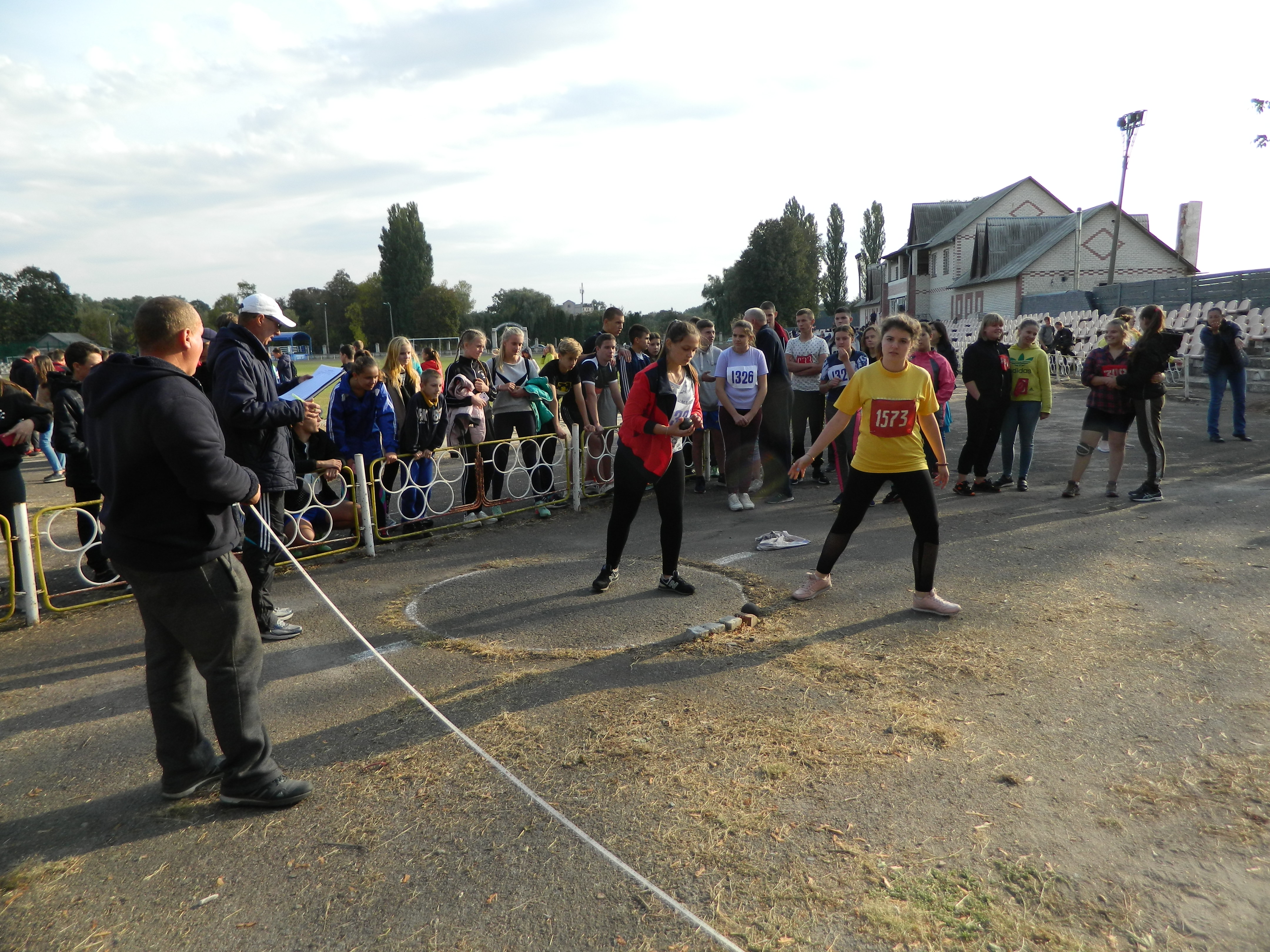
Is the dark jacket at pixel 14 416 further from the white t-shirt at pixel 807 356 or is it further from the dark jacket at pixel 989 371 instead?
the dark jacket at pixel 989 371

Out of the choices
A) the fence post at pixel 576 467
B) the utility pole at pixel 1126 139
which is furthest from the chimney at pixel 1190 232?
the fence post at pixel 576 467

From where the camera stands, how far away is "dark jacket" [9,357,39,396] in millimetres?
12641

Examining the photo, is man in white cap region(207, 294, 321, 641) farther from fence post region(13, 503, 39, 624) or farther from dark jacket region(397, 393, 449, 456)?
dark jacket region(397, 393, 449, 456)

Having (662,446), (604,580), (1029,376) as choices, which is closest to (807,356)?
(1029,376)

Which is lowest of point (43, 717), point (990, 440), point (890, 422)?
point (43, 717)

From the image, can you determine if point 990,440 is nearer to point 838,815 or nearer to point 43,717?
point 838,815

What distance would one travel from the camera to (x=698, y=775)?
3.51m

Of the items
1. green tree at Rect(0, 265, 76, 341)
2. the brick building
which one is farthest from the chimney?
green tree at Rect(0, 265, 76, 341)

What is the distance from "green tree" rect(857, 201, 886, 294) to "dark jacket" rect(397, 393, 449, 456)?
9191cm

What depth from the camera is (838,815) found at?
3186 mm

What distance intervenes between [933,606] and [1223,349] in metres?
10.6

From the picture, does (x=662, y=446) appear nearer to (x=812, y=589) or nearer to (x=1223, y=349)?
(x=812, y=589)

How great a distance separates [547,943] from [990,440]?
28.3 feet

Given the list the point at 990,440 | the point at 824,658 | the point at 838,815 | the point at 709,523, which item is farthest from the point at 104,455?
the point at 990,440
